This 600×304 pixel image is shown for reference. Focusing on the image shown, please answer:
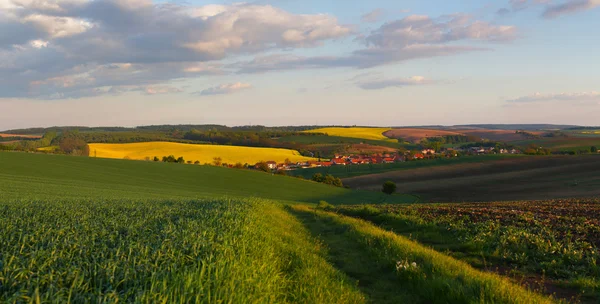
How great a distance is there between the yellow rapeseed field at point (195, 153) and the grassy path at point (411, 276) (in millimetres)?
88077

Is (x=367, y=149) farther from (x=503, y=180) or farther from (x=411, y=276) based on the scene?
(x=411, y=276)

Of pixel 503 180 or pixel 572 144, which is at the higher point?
pixel 572 144

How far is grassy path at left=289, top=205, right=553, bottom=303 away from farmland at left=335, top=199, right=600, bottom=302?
50.4 inches

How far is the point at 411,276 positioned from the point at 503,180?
2319 inches

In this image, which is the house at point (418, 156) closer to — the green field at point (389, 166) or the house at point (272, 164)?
the green field at point (389, 166)

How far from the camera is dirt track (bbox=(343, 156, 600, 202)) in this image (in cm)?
4447

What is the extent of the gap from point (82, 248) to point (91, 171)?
54.2 meters

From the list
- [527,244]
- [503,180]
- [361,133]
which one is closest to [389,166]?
[503,180]

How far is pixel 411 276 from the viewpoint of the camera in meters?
8.05

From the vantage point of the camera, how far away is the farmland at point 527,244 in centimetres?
840

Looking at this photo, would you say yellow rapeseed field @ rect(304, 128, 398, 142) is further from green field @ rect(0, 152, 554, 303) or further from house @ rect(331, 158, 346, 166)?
green field @ rect(0, 152, 554, 303)

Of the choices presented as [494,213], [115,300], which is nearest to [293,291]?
[115,300]

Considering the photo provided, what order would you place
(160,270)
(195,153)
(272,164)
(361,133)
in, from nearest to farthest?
1. (160,270)
2. (272,164)
3. (195,153)
4. (361,133)

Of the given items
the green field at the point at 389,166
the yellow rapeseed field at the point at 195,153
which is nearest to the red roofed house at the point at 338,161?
the green field at the point at 389,166
